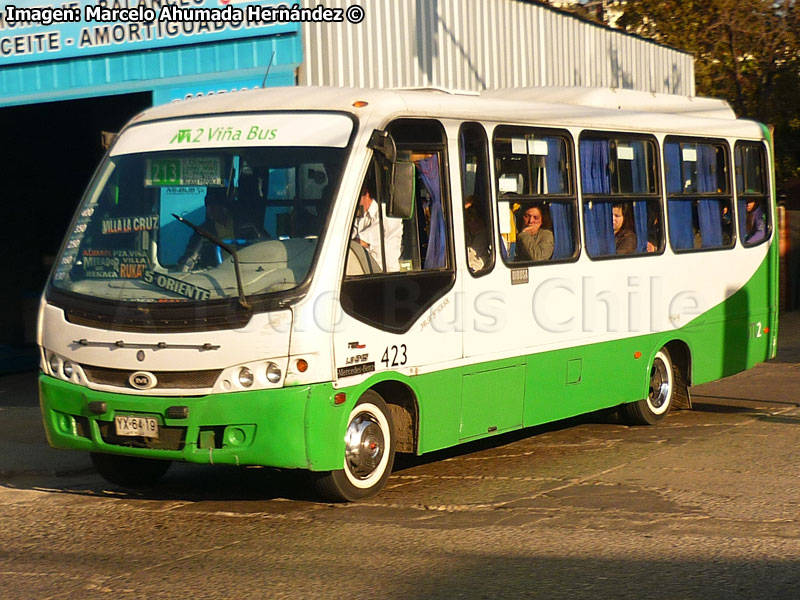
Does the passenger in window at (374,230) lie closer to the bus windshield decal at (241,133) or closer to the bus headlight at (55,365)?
the bus windshield decal at (241,133)

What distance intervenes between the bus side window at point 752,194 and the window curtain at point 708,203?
0.42 metres

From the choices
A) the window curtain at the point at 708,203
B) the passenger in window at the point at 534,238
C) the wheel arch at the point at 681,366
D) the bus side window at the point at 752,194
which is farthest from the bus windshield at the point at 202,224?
the bus side window at the point at 752,194

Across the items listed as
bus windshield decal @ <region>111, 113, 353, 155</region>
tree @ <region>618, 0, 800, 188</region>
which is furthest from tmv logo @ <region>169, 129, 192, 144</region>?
tree @ <region>618, 0, 800, 188</region>

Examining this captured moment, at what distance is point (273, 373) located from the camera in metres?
7.16

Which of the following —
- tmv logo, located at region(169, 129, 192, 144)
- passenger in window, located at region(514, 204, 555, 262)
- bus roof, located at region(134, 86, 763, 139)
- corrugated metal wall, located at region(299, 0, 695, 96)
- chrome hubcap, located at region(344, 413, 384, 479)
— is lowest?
chrome hubcap, located at region(344, 413, 384, 479)

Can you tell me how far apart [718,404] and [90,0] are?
808cm

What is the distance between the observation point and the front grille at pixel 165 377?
23.8 ft

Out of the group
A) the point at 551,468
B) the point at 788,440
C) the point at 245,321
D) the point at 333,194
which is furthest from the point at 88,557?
the point at 788,440

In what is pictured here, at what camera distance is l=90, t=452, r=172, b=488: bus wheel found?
8359mm

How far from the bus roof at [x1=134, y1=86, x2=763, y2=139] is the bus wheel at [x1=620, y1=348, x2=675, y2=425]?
2039 millimetres

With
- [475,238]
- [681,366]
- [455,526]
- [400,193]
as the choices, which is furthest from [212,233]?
[681,366]

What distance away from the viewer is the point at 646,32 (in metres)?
27.4

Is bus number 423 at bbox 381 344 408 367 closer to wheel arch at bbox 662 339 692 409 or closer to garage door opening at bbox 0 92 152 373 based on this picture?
wheel arch at bbox 662 339 692 409

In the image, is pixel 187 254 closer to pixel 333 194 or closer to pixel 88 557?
pixel 333 194
